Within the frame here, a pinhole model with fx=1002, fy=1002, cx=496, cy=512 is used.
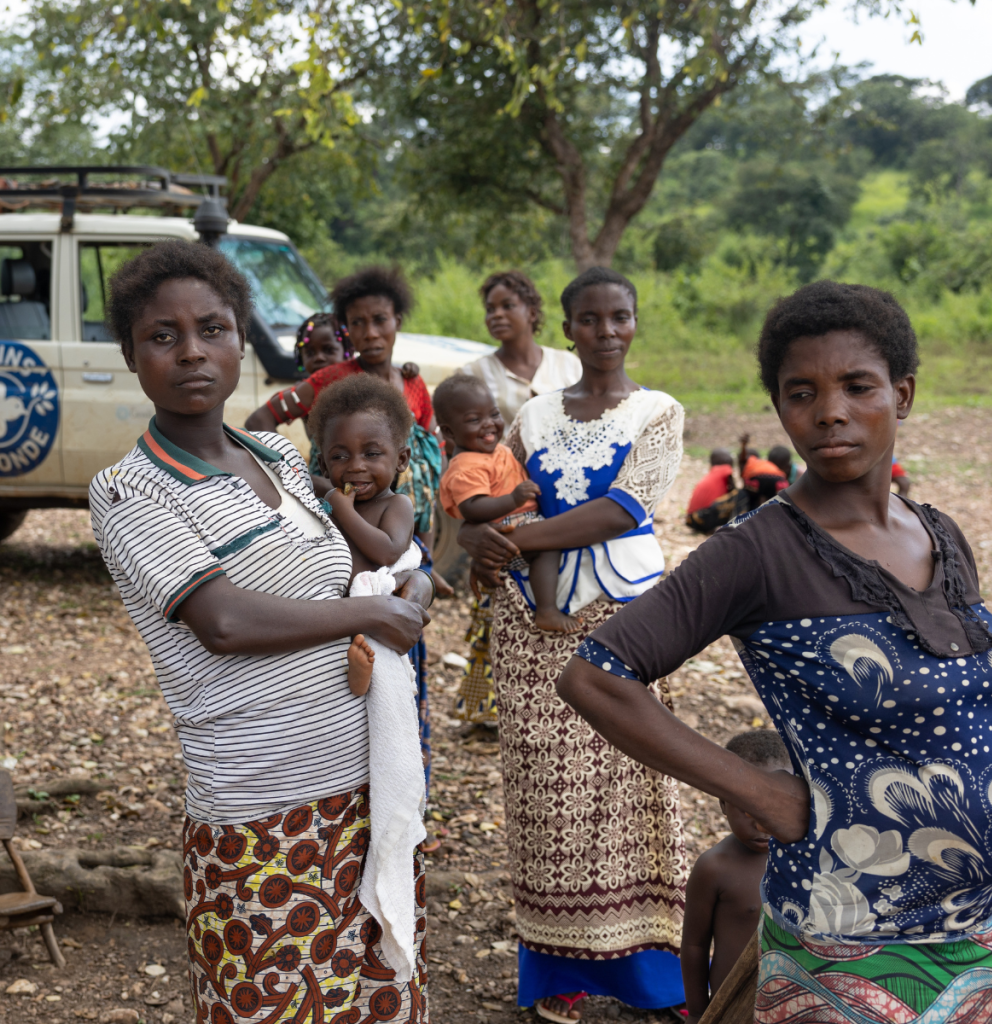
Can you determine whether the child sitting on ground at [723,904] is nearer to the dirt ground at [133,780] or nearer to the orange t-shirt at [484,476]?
the dirt ground at [133,780]

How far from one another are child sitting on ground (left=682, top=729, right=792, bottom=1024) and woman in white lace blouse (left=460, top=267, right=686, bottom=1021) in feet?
Answer: 1.33

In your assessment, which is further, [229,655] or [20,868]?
[20,868]

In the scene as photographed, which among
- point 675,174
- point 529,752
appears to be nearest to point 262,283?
point 529,752

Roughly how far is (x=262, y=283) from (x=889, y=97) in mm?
41167

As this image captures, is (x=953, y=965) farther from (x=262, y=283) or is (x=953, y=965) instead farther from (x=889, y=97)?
(x=889, y=97)

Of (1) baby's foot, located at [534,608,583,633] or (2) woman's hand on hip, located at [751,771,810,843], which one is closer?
(2) woman's hand on hip, located at [751,771,810,843]

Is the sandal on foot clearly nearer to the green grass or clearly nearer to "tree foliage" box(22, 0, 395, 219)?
"tree foliage" box(22, 0, 395, 219)

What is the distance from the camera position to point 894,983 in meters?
1.38

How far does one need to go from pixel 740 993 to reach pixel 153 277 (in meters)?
1.62

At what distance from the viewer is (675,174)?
123 ft

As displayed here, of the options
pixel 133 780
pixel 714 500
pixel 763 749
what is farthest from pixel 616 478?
pixel 714 500

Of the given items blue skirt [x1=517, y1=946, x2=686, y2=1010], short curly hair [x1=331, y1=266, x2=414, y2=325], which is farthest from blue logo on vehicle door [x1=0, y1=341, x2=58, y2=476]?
blue skirt [x1=517, y1=946, x2=686, y2=1010]

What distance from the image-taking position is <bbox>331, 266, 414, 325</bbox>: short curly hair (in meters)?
3.57

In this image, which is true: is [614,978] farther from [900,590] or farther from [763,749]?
[900,590]
